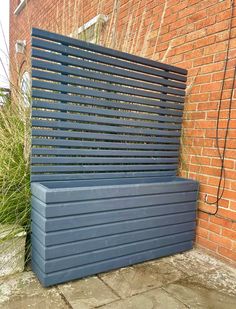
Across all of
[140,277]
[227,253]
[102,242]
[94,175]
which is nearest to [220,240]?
[227,253]

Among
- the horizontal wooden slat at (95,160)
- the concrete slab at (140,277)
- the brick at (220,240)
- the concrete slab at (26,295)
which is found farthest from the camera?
the brick at (220,240)

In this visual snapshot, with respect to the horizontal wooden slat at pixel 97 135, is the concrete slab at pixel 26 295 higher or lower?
lower

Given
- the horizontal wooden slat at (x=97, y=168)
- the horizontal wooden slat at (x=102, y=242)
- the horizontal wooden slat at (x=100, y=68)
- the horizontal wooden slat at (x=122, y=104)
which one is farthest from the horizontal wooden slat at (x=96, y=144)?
the horizontal wooden slat at (x=102, y=242)

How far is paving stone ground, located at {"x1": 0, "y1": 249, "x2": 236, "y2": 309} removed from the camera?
148 cm

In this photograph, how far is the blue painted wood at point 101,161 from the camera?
1.65 meters

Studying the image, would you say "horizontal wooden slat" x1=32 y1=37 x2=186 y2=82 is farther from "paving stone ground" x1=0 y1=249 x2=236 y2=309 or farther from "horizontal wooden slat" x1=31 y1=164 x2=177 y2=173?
"paving stone ground" x1=0 y1=249 x2=236 y2=309

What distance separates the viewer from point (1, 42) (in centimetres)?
215

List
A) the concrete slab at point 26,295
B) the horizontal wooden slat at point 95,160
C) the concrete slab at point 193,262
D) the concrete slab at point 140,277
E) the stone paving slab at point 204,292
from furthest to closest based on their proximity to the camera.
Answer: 1. the concrete slab at point 193,262
2. the horizontal wooden slat at point 95,160
3. the concrete slab at point 140,277
4. the stone paving slab at point 204,292
5. the concrete slab at point 26,295

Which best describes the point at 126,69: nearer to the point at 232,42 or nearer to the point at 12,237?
the point at 232,42

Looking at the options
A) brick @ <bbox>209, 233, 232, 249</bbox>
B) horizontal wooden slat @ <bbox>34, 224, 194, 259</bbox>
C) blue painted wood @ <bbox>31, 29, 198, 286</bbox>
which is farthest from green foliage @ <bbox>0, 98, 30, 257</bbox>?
brick @ <bbox>209, 233, 232, 249</bbox>

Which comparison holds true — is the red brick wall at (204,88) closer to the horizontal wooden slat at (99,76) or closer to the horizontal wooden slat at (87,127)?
the horizontal wooden slat at (99,76)

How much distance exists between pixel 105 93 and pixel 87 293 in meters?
1.30

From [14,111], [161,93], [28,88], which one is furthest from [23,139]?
[161,93]

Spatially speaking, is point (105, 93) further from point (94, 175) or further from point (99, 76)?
point (94, 175)
